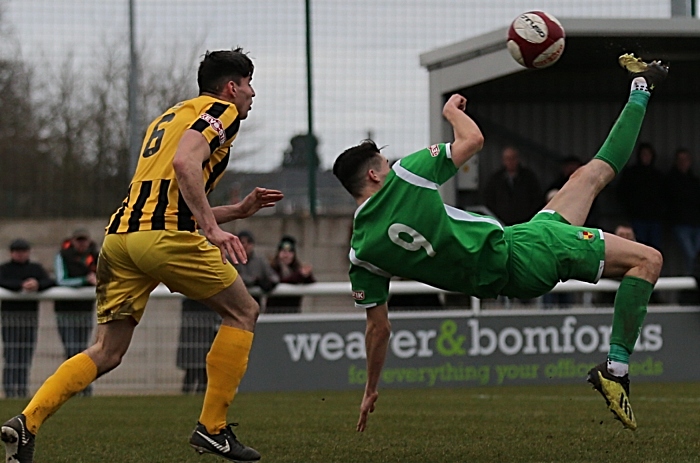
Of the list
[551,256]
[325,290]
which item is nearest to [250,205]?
[551,256]

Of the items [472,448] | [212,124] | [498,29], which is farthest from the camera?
[498,29]

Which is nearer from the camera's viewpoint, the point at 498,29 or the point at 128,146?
the point at 498,29

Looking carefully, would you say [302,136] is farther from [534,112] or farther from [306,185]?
[534,112]

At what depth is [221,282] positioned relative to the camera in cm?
646

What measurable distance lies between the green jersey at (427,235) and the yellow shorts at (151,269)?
2.62 feet

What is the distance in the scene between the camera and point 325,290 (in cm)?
1375

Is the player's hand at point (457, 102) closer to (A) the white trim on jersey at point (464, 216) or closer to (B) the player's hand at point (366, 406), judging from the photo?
(A) the white trim on jersey at point (464, 216)

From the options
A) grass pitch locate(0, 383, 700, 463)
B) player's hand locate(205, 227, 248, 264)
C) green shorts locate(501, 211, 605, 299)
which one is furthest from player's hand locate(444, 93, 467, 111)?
grass pitch locate(0, 383, 700, 463)

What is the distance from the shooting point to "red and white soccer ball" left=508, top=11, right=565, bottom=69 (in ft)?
26.4

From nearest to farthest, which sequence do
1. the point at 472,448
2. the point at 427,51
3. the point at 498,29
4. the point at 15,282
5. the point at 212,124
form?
1. the point at 212,124
2. the point at 472,448
3. the point at 15,282
4. the point at 498,29
5. the point at 427,51

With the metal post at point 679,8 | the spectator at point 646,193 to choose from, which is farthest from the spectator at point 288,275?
the metal post at point 679,8

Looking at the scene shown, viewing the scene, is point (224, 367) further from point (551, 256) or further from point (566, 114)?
point (566, 114)

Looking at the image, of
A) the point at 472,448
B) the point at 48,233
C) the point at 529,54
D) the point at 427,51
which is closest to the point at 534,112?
the point at 427,51

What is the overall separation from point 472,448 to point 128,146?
9.66 m
